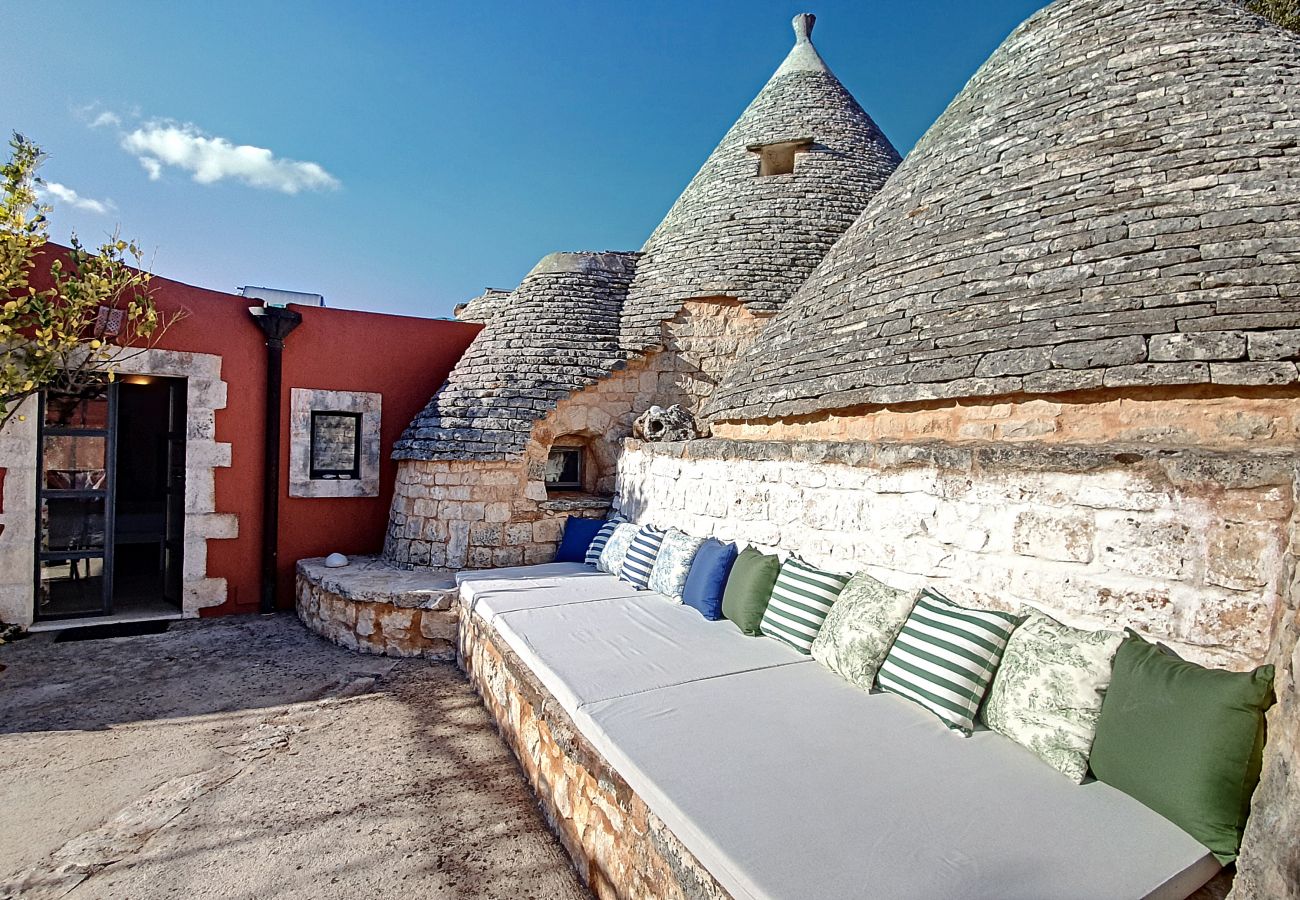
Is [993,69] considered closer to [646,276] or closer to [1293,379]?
[646,276]

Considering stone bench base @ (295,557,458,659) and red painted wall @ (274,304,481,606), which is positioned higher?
red painted wall @ (274,304,481,606)

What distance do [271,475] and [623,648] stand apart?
5033 millimetres

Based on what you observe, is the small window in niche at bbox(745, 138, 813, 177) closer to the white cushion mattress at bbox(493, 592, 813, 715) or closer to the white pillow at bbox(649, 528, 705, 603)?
the white pillow at bbox(649, 528, 705, 603)

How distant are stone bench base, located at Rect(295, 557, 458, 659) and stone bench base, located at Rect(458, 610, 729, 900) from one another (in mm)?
1524

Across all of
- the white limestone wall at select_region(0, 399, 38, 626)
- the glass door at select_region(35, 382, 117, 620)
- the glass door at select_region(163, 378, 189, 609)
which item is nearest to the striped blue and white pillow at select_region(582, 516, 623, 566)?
the glass door at select_region(163, 378, 189, 609)

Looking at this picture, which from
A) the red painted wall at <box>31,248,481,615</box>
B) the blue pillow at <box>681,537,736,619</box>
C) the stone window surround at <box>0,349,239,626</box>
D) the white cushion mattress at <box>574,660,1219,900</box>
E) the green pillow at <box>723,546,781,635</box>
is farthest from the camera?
the red painted wall at <box>31,248,481,615</box>

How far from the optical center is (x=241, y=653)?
17.7 ft

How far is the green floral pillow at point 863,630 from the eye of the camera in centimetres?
284

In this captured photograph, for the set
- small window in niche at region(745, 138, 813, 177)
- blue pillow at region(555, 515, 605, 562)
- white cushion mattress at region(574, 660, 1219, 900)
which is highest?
small window in niche at region(745, 138, 813, 177)

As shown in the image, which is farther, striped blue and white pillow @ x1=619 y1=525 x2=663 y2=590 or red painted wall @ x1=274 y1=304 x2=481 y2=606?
red painted wall @ x1=274 y1=304 x2=481 y2=606

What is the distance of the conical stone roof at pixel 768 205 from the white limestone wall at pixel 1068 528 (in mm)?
3798

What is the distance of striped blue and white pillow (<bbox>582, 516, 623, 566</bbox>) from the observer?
5848 mm

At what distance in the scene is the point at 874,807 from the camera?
1.98 metres

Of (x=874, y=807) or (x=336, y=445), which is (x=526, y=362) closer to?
(x=336, y=445)
